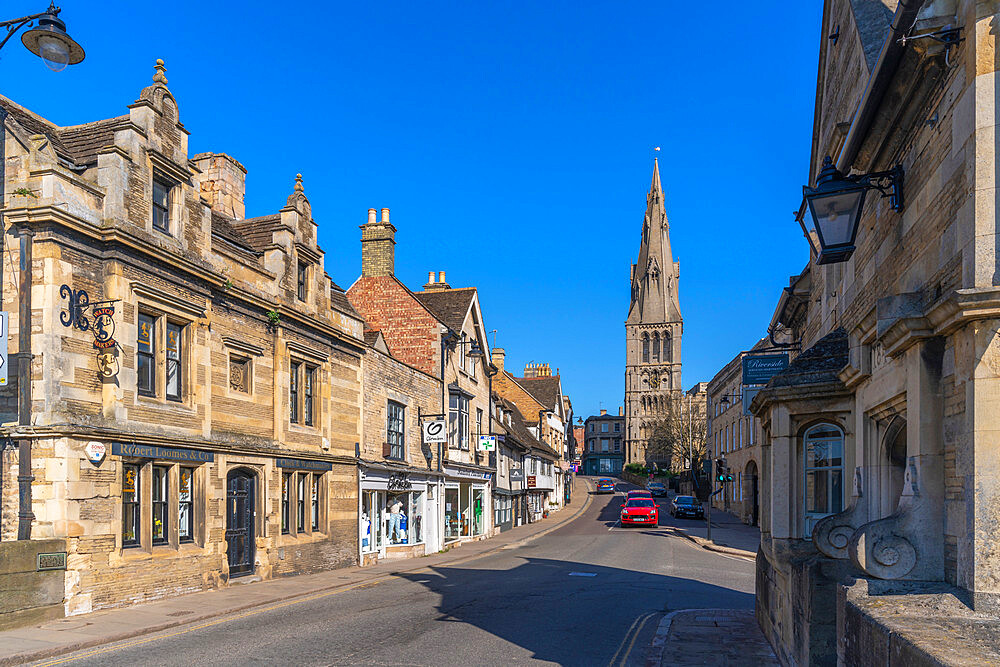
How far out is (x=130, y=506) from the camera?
15.6m

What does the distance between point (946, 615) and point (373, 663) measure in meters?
7.13

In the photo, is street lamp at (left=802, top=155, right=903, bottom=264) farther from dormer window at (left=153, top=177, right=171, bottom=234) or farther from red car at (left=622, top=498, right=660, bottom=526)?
red car at (left=622, top=498, right=660, bottom=526)

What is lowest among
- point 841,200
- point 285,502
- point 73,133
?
point 285,502

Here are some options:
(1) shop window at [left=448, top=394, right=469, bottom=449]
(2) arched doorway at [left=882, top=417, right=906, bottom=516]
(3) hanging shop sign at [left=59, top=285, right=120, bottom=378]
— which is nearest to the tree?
(1) shop window at [left=448, top=394, right=469, bottom=449]

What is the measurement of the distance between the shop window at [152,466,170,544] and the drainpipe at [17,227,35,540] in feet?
9.43

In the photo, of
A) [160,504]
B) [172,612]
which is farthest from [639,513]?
[172,612]

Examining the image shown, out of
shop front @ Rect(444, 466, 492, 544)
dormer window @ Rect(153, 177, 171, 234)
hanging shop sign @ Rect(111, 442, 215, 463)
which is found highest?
dormer window @ Rect(153, 177, 171, 234)

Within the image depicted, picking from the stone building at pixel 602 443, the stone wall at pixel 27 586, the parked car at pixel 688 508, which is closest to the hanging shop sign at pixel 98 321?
the stone wall at pixel 27 586

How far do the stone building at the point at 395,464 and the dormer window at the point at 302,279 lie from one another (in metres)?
3.91

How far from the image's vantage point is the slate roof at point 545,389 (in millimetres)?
73500

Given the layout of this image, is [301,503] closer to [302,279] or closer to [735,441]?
[302,279]

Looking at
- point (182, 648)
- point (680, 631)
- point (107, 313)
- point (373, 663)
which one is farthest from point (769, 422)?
point (107, 313)

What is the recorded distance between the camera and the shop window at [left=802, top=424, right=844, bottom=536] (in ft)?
33.0

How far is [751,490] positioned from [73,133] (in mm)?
41025
